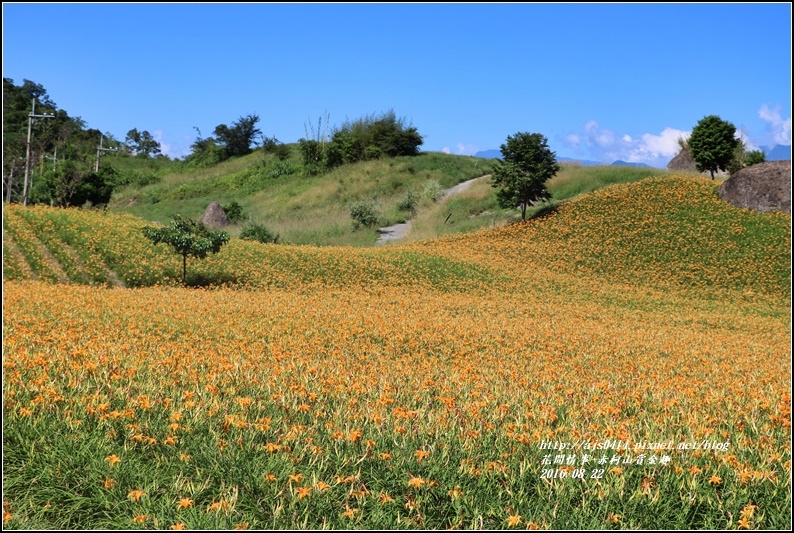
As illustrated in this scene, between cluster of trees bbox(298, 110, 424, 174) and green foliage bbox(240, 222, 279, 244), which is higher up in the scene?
cluster of trees bbox(298, 110, 424, 174)

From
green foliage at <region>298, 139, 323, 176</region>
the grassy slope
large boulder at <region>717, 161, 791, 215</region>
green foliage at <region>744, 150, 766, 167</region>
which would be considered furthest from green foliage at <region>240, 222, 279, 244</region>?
green foliage at <region>744, 150, 766, 167</region>

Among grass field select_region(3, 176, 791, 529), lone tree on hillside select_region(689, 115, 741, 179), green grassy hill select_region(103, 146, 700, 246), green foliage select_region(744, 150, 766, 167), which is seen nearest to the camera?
grass field select_region(3, 176, 791, 529)

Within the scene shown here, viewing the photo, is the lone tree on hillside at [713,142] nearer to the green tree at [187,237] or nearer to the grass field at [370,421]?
the grass field at [370,421]

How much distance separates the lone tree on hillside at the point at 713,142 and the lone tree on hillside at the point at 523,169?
15011 millimetres

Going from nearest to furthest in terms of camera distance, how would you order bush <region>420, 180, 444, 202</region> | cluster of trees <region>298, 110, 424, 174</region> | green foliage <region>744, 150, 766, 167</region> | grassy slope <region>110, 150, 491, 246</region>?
grassy slope <region>110, 150, 491, 246</region> < bush <region>420, 180, 444, 202</region> < green foliage <region>744, 150, 766, 167</region> < cluster of trees <region>298, 110, 424, 174</region>

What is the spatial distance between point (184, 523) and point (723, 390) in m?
6.90

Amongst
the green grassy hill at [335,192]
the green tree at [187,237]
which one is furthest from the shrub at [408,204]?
the green tree at [187,237]

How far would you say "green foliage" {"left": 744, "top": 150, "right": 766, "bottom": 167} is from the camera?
56844mm

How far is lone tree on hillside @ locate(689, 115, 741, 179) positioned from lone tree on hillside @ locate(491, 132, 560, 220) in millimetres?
15011

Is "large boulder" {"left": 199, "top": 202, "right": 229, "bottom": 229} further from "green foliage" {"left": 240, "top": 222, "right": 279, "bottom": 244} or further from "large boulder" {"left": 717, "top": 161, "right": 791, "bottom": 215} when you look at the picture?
"large boulder" {"left": 717, "top": 161, "right": 791, "bottom": 215}

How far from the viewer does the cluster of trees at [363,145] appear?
70500 millimetres

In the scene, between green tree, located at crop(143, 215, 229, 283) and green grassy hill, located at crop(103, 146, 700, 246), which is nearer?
green tree, located at crop(143, 215, 229, 283)

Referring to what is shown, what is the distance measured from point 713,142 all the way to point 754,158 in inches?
577

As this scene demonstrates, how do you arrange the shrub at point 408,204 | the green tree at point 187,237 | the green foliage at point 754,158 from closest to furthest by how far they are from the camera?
the green tree at point 187,237 < the shrub at point 408,204 < the green foliage at point 754,158
